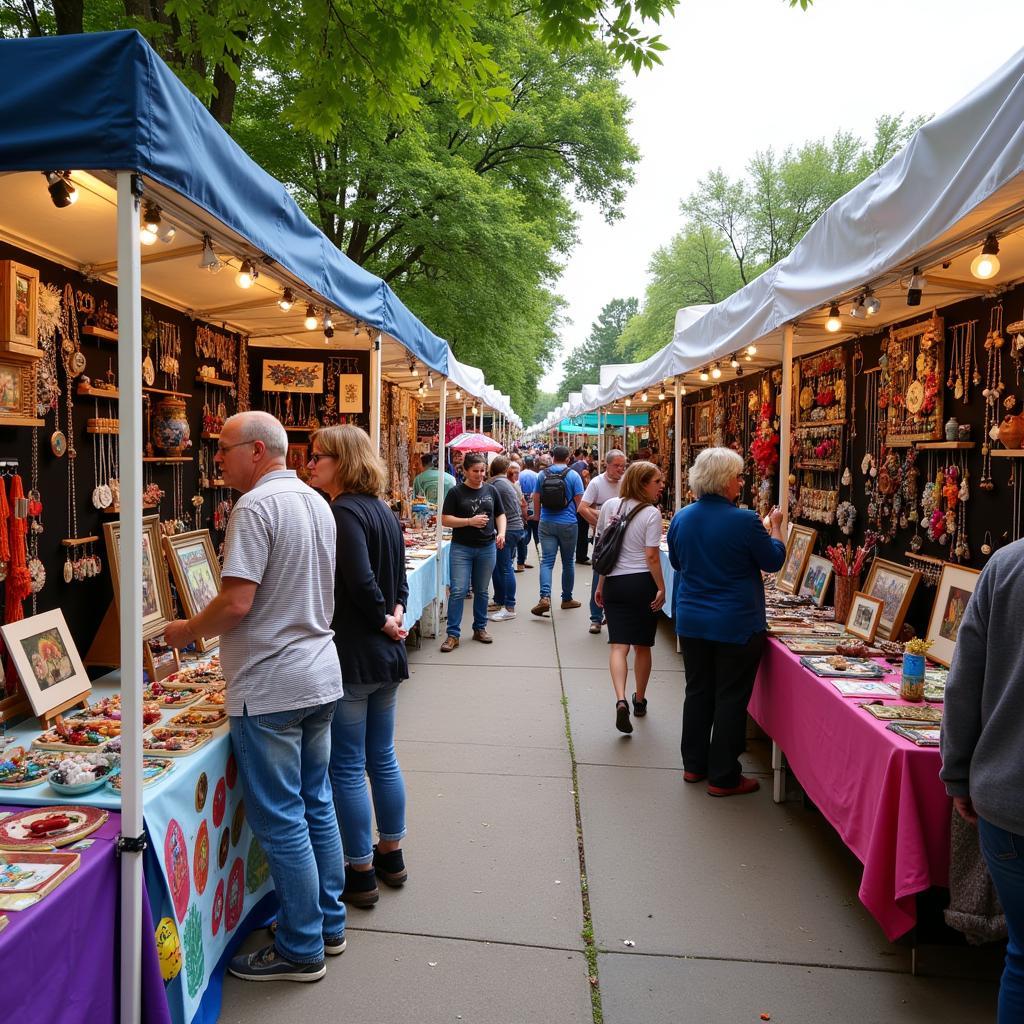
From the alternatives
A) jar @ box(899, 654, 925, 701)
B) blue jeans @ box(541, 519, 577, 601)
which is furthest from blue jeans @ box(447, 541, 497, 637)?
jar @ box(899, 654, 925, 701)

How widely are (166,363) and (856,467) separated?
4.73 meters

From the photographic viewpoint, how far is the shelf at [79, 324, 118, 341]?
12.5 feet

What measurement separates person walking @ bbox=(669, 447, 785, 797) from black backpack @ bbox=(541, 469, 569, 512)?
489cm

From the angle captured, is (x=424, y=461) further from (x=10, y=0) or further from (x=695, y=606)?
(x=695, y=606)

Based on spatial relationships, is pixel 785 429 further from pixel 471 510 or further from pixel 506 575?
pixel 506 575

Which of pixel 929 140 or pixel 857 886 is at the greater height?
pixel 929 140

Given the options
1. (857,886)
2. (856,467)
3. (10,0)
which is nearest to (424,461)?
(10,0)

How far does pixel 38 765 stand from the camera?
8.54 ft

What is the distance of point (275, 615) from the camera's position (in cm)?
261

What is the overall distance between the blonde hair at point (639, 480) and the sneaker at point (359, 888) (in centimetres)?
309

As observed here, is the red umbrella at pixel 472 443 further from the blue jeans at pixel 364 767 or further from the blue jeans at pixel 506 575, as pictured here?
the blue jeans at pixel 364 767

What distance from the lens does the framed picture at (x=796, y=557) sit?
6.11m

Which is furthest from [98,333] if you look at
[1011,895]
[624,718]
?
[1011,895]

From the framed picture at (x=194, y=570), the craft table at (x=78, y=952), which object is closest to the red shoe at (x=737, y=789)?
the framed picture at (x=194, y=570)
